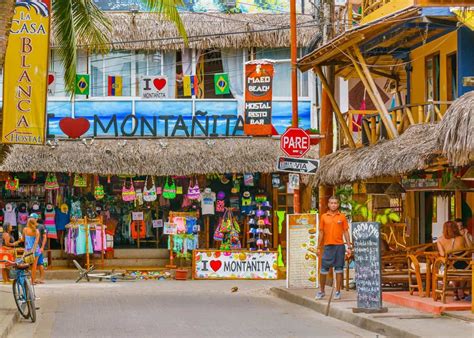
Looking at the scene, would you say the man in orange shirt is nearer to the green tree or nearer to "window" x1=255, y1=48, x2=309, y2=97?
the green tree

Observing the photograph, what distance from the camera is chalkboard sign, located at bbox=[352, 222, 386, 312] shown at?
17.5 metres

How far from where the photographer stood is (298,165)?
22.8 metres

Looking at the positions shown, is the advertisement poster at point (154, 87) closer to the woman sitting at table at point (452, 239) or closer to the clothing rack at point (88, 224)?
the clothing rack at point (88, 224)

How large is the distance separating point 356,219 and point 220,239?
4234 millimetres

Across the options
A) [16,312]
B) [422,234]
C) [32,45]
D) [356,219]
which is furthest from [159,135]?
[16,312]

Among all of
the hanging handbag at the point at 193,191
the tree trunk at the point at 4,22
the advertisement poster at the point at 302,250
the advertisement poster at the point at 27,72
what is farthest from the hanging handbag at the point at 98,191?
the tree trunk at the point at 4,22

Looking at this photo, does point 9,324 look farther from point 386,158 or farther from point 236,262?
point 236,262

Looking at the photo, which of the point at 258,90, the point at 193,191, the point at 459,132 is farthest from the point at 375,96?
the point at 193,191

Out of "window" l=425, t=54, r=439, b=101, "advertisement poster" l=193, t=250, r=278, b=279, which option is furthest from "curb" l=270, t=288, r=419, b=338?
"advertisement poster" l=193, t=250, r=278, b=279

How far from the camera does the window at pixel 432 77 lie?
24.5 metres

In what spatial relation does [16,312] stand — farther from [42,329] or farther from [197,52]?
[197,52]

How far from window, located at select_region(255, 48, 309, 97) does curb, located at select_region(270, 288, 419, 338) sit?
980 centimetres

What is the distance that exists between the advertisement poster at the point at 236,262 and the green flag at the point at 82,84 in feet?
18.1

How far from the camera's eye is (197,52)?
1237 inches
